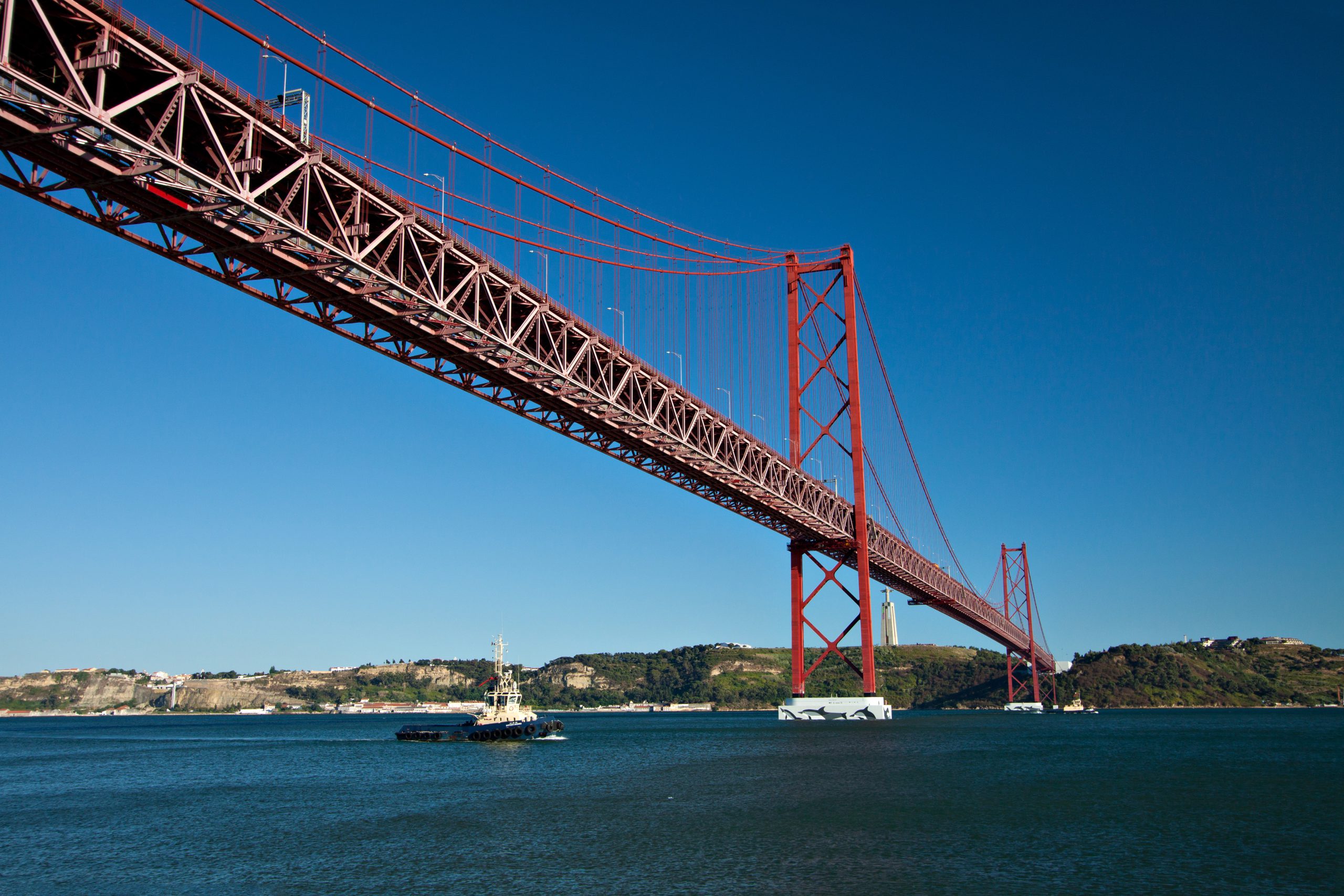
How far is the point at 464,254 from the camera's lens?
1180 inches

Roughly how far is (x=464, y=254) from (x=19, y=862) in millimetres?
18461

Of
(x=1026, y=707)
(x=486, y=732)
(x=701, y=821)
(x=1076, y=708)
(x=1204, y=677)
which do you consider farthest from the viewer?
(x=1204, y=677)

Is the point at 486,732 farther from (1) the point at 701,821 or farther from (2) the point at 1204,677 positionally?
(2) the point at 1204,677

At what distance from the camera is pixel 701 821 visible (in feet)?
81.8

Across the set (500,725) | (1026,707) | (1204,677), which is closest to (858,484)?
(500,725)

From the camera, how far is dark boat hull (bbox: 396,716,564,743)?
60250 mm

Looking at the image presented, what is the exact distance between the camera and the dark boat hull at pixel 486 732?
60.2 m

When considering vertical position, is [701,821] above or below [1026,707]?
below

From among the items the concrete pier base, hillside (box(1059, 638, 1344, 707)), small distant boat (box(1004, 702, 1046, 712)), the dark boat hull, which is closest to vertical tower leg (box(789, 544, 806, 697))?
the concrete pier base

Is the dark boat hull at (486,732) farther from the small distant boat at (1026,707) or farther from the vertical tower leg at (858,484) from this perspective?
the small distant boat at (1026,707)

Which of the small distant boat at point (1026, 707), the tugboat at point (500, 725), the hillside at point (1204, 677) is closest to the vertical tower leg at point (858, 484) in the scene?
the tugboat at point (500, 725)

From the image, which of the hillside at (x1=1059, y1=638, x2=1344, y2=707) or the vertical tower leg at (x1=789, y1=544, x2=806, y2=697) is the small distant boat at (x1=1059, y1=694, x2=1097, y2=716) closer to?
the hillside at (x1=1059, y1=638, x2=1344, y2=707)

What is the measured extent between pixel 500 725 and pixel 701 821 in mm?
38824

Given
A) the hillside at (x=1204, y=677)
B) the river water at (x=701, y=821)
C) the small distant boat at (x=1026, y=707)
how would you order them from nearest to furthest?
the river water at (x=701, y=821)
the small distant boat at (x=1026, y=707)
the hillside at (x=1204, y=677)
